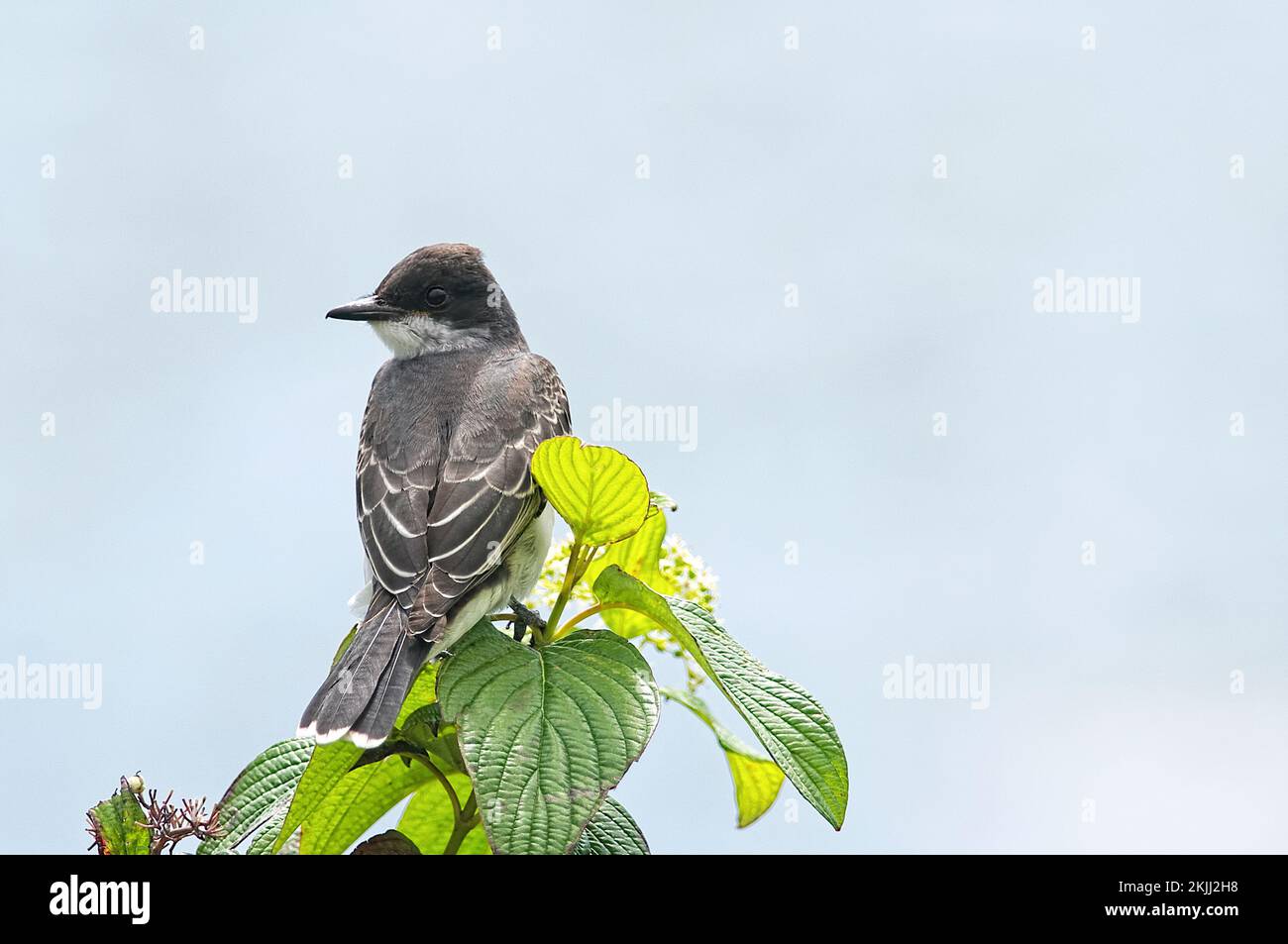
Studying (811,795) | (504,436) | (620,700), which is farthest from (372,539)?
(811,795)

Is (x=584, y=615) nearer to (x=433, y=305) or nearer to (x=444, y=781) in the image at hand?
(x=444, y=781)

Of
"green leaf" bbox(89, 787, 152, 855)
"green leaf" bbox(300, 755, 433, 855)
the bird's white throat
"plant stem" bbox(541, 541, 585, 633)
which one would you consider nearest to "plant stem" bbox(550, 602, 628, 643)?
"plant stem" bbox(541, 541, 585, 633)

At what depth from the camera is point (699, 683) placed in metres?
2.49

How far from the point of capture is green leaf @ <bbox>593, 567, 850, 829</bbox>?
197 cm

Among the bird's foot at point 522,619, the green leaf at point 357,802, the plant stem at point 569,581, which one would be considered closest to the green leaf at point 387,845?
the green leaf at point 357,802

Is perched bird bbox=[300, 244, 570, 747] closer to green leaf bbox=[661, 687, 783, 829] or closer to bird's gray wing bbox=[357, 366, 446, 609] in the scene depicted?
bird's gray wing bbox=[357, 366, 446, 609]

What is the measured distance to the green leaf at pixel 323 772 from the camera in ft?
6.88

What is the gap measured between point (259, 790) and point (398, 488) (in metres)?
0.99

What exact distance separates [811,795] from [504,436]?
4.65 feet

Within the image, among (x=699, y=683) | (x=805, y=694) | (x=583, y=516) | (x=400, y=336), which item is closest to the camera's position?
(x=805, y=694)

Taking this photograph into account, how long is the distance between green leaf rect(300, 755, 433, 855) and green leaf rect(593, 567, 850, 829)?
1.62ft

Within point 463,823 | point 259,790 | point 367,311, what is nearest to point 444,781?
point 463,823

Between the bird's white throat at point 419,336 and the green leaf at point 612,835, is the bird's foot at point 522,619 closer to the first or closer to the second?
the green leaf at point 612,835
